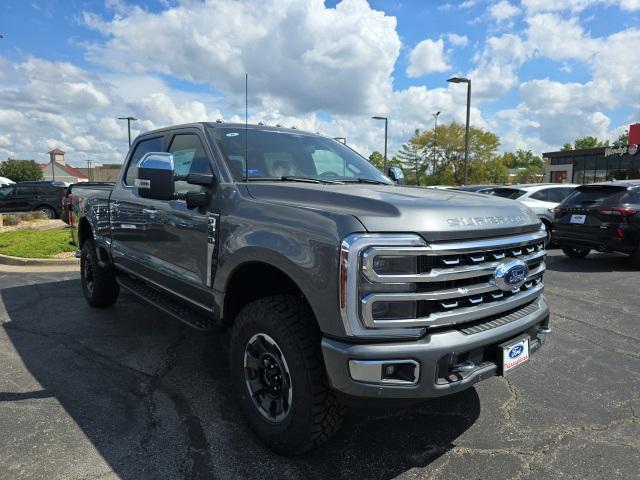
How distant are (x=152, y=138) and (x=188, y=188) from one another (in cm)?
131

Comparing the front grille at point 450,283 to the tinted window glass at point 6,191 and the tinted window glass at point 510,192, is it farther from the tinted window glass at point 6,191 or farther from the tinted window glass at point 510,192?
the tinted window glass at point 6,191

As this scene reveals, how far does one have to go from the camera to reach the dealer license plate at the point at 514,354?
256cm

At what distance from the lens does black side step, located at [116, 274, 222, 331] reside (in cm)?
334

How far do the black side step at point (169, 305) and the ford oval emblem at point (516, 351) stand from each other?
1.86 metres

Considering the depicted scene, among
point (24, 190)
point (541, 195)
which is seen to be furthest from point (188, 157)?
point (24, 190)

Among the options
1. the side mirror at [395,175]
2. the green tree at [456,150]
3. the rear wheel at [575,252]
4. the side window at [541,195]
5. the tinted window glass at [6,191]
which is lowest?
the rear wheel at [575,252]

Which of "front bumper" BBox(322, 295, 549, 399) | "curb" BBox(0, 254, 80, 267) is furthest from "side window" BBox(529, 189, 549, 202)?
"front bumper" BBox(322, 295, 549, 399)

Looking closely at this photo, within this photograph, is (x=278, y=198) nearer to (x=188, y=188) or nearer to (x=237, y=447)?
(x=188, y=188)

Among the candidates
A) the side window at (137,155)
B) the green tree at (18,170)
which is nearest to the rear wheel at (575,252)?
the side window at (137,155)

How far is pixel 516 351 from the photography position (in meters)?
2.66

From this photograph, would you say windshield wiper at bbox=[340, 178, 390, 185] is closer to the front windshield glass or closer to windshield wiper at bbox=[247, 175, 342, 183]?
the front windshield glass

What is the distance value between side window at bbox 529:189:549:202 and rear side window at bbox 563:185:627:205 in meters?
2.29

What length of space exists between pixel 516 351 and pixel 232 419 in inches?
71.4

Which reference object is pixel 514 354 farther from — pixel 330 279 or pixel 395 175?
pixel 395 175
